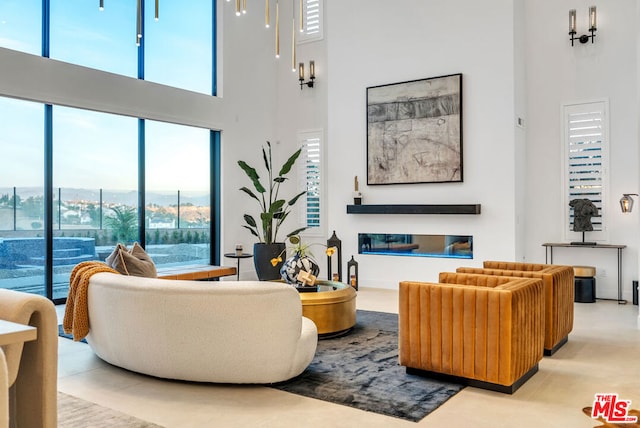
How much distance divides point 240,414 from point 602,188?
6.27 m

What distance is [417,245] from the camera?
8508mm

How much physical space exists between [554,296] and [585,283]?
2892 millimetres

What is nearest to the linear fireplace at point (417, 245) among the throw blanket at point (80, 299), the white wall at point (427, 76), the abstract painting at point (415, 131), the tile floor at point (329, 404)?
the white wall at point (427, 76)

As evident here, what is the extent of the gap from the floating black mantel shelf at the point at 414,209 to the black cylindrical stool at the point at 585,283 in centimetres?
157

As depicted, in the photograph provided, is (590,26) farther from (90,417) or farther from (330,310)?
(90,417)

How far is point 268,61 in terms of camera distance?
10.2m

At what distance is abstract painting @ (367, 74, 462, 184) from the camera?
8094 millimetres

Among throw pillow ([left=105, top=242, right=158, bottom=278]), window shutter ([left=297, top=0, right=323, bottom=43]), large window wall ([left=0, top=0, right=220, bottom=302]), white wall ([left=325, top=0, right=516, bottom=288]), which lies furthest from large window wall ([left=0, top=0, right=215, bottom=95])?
throw pillow ([left=105, top=242, right=158, bottom=278])

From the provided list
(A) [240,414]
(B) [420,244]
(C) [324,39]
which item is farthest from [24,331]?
(C) [324,39]

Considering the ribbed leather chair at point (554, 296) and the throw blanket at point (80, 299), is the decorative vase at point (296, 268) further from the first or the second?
the throw blanket at point (80, 299)

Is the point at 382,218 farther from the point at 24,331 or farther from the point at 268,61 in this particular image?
the point at 24,331

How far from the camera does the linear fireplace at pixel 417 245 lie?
814cm

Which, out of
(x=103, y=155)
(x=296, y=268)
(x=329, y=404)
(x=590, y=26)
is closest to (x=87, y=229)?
(x=103, y=155)

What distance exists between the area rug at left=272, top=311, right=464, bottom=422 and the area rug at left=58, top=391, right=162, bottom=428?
1.04 metres
